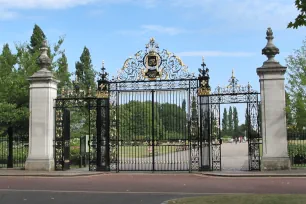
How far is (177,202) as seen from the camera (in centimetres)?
962

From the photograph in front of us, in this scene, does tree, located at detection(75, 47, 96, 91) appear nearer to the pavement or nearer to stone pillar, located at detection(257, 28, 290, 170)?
the pavement

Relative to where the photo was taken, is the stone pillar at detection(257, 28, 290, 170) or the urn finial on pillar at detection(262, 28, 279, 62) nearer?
the stone pillar at detection(257, 28, 290, 170)

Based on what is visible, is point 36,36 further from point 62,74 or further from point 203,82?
point 203,82

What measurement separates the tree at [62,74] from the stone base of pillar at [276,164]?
12.2 meters

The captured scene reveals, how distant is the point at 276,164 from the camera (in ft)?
56.3

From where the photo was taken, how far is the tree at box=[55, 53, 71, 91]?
944 inches

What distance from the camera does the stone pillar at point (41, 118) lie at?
18906 mm

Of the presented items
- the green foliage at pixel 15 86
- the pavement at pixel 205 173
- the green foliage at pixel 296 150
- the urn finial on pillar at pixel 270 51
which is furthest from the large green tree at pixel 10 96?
the green foliage at pixel 296 150

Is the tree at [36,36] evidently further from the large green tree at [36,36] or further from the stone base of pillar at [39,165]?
the stone base of pillar at [39,165]

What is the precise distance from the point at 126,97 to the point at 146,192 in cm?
776

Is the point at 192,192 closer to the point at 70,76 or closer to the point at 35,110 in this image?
the point at 35,110

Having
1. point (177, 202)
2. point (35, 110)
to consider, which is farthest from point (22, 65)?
point (177, 202)

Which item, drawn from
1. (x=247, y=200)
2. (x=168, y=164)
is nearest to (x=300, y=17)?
(x=247, y=200)

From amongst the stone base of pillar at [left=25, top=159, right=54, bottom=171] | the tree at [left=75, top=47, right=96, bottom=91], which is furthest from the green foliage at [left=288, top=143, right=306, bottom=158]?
the tree at [left=75, top=47, right=96, bottom=91]
